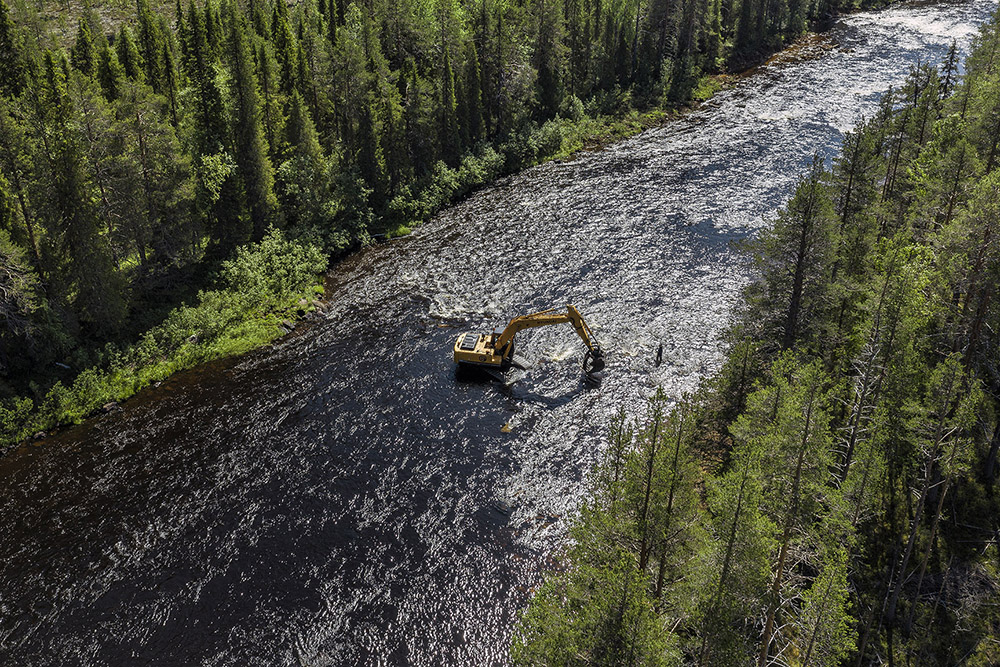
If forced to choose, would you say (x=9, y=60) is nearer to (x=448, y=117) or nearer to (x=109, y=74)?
(x=109, y=74)

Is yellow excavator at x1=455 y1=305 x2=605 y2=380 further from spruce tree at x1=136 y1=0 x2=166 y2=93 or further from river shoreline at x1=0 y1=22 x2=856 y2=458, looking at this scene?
spruce tree at x1=136 y1=0 x2=166 y2=93

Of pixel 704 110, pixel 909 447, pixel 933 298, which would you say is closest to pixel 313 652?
pixel 909 447

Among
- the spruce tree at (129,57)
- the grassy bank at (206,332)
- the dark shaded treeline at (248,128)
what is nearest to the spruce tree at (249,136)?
the dark shaded treeline at (248,128)

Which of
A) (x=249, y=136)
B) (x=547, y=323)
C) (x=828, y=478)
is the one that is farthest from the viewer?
(x=249, y=136)

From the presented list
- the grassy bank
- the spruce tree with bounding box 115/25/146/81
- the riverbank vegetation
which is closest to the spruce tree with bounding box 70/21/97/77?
the spruce tree with bounding box 115/25/146/81

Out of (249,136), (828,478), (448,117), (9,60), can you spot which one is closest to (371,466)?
(828,478)

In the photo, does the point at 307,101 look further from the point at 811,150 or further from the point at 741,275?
the point at 811,150

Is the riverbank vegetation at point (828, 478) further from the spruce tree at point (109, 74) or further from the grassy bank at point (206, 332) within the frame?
Result: the spruce tree at point (109, 74)

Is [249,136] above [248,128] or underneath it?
underneath

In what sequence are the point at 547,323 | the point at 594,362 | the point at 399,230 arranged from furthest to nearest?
the point at 399,230
the point at 547,323
the point at 594,362
